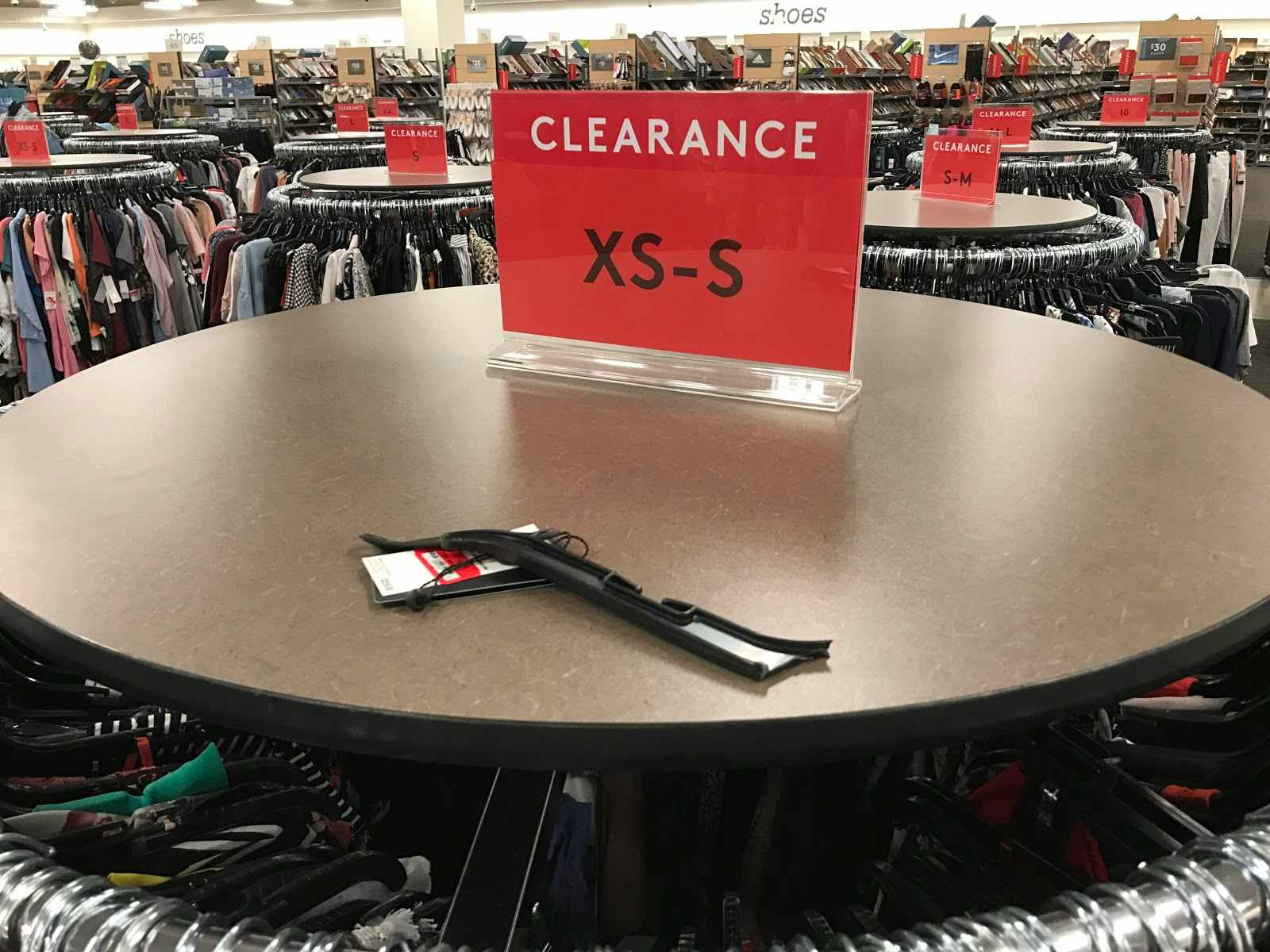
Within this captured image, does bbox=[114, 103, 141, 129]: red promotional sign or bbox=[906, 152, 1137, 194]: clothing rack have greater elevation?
bbox=[114, 103, 141, 129]: red promotional sign

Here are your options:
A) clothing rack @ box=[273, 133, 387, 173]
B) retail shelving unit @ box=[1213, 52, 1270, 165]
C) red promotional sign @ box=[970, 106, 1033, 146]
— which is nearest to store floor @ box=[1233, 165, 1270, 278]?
retail shelving unit @ box=[1213, 52, 1270, 165]

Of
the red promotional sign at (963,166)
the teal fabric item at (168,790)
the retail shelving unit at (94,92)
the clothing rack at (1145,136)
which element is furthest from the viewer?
the retail shelving unit at (94,92)

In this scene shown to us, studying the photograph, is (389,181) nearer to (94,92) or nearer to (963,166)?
(963,166)

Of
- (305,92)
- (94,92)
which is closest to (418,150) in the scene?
(305,92)

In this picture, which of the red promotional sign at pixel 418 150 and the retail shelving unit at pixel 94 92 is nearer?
the red promotional sign at pixel 418 150

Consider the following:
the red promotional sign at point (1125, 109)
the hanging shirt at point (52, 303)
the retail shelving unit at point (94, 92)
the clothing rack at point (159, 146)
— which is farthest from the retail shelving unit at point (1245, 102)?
the hanging shirt at point (52, 303)

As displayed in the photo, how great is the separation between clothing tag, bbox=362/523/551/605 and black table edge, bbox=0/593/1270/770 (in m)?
0.10

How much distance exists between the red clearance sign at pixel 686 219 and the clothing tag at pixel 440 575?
1.77 ft

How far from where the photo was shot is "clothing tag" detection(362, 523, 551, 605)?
28.5 inches

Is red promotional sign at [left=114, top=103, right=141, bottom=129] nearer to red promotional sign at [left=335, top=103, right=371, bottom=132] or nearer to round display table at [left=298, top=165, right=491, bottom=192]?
red promotional sign at [left=335, top=103, right=371, bottom=132]

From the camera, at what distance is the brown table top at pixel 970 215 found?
2438 millimetres

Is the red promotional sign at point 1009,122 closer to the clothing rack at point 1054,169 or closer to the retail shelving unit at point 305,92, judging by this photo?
the clothing rack at point 1054,169

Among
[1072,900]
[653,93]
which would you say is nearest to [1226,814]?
[1072,900]

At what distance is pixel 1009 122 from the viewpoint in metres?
4.22
